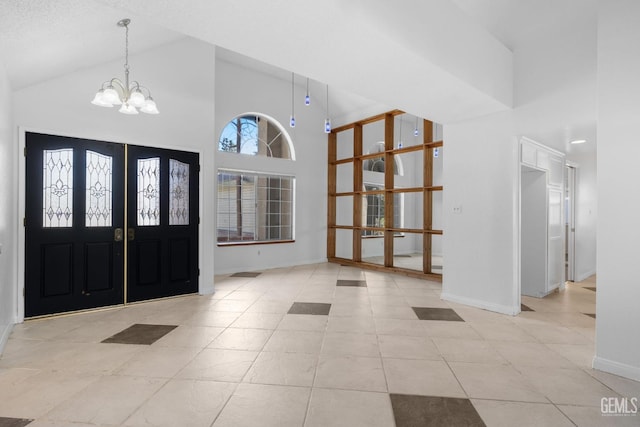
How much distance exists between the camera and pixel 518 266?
3.97 meters

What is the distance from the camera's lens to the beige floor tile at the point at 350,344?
2.81 meters

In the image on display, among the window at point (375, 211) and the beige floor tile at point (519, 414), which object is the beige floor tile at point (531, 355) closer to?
the beige floor tile at point (519, 414)

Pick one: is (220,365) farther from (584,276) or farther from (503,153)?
(584,276)

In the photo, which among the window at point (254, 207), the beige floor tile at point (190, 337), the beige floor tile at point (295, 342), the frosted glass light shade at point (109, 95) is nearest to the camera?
the beige floor tile at point (295, 342)

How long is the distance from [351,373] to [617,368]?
2.04 meters

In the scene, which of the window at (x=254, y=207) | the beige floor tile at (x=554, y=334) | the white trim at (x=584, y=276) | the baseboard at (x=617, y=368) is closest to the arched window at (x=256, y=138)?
the window at (x=254, y=207)

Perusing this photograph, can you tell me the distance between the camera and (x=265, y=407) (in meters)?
2.02

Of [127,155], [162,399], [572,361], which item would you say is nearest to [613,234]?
[572,361]

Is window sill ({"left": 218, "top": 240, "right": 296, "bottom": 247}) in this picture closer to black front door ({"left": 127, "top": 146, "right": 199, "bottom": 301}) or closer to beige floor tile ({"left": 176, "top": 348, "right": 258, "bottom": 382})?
black front door ({"left": 127, "top": 146, "right": 199, "bottom": 301})

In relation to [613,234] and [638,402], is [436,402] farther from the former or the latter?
[613,234]

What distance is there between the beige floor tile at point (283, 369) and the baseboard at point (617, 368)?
2.23m

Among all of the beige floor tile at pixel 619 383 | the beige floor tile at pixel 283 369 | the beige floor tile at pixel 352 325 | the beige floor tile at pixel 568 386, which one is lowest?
the beige floor tile at pixel 619 383

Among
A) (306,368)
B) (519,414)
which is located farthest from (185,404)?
(519,414)

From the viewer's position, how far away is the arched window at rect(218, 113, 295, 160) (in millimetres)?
6562
